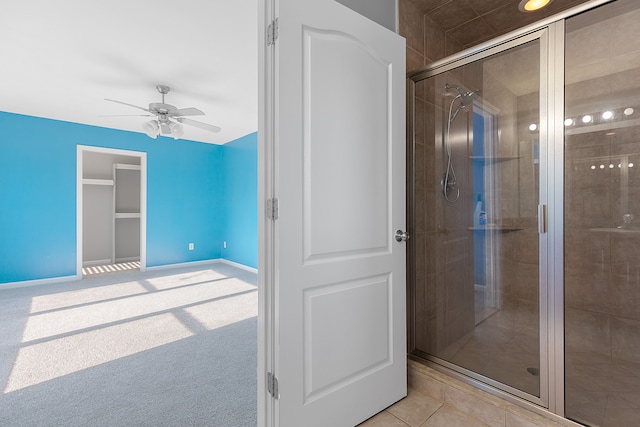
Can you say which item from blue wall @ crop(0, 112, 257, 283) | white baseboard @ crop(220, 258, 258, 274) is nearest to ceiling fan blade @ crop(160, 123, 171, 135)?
blue wall @ crop(0, 112, 257, 283)

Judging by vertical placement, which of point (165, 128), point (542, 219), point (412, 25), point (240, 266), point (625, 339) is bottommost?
point (240, 266)

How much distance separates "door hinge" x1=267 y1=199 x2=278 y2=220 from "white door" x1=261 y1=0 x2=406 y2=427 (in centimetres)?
2

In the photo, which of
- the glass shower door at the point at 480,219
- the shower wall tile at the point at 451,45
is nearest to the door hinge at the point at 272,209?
the glass shower door at the point at 480,219

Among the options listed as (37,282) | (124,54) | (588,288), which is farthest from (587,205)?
(37,282)

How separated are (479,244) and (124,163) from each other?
7.26 metres

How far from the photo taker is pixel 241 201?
568cm

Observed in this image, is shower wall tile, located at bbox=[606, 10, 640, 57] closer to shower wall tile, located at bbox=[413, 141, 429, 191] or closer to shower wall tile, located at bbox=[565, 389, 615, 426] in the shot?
shower wall tile, located at bbox=[413, 141, 429, 191]

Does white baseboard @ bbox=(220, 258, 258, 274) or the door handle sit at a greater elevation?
the door handle

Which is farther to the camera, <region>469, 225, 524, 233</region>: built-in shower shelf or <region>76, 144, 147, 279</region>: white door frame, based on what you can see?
<region>76, 144, 147, 279</region>: white door frame

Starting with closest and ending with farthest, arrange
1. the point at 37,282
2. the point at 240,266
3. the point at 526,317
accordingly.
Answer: the point at 526,317 < the point at 37,282 < the point at 240,266

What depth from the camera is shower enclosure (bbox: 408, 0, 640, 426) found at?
1380mm

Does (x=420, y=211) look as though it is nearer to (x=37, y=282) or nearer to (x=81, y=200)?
(x=81, y=200)

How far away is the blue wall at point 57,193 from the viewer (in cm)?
430

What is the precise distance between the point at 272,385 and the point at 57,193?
17.1 feet
